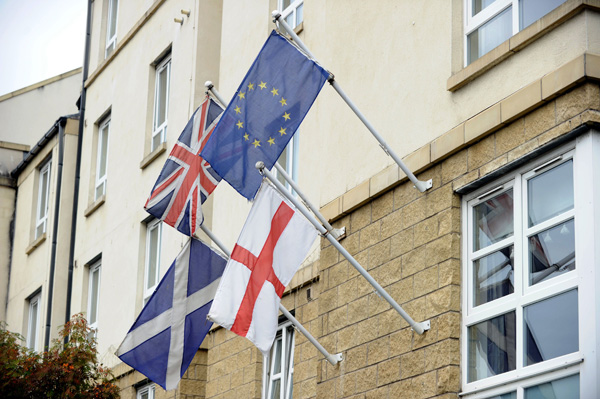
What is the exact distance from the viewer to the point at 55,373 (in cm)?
1691

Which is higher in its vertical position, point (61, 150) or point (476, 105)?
point (61, 150)

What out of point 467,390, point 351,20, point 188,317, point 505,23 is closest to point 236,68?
point 351,20

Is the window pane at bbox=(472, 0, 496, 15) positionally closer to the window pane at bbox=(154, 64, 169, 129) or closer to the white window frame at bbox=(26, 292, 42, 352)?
the window pane at bbox=(154, 64, 169, 129)

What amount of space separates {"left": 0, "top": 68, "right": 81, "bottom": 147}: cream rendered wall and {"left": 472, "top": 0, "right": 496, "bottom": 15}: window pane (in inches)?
844

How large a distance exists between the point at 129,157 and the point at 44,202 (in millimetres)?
6456

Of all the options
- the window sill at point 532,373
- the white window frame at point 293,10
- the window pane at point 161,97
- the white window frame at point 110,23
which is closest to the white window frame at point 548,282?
the window sill at point 532,373

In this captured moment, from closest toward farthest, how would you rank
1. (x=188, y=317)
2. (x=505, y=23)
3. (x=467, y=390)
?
(x=467, y=390), (x=505, y=23), (x=188, y=317)

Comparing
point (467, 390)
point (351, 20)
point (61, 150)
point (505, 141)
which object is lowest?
point (467, 390)

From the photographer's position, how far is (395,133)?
12.2 metres

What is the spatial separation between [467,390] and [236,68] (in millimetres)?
8275

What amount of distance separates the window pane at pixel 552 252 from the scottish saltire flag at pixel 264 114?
269cm

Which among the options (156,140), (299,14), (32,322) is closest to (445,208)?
A: (299,14)

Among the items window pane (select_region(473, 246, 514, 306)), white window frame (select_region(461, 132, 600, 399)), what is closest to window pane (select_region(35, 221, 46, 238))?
white window frame (select_region(461, 132, 600, 399))

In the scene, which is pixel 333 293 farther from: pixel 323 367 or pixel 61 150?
pixel 61 150
